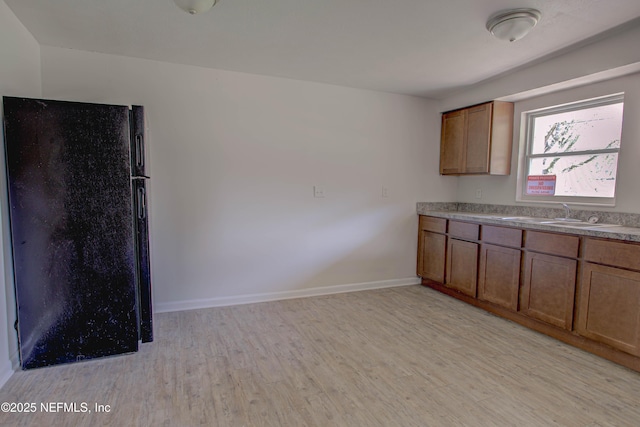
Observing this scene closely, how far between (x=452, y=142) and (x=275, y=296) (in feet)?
8.72

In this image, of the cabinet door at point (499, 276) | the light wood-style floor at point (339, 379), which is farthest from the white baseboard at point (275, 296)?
the cabinet door at point (499, 276)

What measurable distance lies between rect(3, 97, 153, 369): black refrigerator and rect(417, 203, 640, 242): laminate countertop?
2910 millimetres

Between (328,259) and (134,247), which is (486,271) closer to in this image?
(328,259)

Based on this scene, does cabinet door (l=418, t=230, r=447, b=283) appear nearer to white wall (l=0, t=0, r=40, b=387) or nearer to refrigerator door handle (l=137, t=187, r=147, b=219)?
refrigerator door handle (l=137, t=187, r=147, b=219)

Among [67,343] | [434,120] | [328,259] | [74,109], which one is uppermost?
[434,120]

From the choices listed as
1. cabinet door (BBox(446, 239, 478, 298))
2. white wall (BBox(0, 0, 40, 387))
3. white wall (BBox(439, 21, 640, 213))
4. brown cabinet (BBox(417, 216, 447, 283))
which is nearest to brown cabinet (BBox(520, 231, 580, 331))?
cabinet door (BBox(446, 239, 478, 298))

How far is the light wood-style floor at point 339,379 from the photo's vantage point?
1.71 meters

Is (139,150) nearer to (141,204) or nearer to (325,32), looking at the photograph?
(141,204)

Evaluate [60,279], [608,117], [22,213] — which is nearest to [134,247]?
[60,279]

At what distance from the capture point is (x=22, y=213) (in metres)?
2.03

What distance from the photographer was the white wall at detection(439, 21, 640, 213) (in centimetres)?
235

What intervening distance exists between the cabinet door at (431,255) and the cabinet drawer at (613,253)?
142cm

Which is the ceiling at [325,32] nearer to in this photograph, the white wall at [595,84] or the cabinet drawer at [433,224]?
the white wall at [595,84]

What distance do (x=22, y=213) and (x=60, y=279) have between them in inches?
18.0
